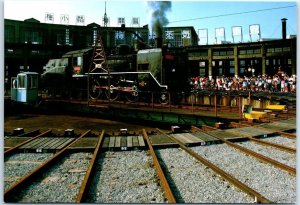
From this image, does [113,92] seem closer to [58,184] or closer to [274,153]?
[274,153]

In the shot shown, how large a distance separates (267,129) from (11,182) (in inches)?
272

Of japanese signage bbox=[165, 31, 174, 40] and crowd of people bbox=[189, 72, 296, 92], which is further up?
japanese signage bbox=[165, 31, 174, 40]

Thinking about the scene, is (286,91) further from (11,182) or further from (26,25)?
(26,25)

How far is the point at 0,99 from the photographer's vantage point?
459cm

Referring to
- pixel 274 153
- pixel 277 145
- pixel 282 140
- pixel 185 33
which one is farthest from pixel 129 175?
pixel 185 33

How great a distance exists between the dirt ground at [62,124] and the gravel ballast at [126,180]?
5.73 metres

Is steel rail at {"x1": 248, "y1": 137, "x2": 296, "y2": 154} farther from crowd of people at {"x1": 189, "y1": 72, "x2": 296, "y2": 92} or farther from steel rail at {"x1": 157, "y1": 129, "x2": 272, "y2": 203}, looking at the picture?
crowd of people at {"x1": 189, "y1": 72, "x2": 296, "y2": 92}

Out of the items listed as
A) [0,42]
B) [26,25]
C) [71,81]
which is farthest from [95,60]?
[26,25]

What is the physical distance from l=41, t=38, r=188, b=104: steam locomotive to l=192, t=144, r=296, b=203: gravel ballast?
6625 mm

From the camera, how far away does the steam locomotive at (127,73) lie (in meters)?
14.0

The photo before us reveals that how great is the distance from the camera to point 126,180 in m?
4.71

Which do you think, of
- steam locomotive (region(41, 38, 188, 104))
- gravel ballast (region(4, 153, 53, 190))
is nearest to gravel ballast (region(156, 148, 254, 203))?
gravel ballast (region(4, 153, 53, 190))

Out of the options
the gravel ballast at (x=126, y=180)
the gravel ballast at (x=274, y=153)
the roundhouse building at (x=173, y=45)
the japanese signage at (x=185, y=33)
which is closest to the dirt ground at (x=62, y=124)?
the gravel ballast at (x=274, y=153)

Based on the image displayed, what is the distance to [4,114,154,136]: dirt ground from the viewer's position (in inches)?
470
